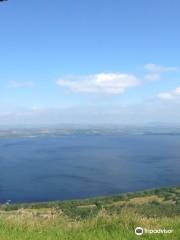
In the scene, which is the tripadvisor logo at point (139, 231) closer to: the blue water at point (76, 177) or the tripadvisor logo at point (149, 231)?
the tripadvisor logo at point (149, 231)

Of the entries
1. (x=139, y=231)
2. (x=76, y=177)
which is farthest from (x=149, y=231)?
(x=76, y=177)

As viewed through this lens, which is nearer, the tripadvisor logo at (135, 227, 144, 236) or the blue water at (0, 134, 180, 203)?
the tripadvisor logo at (135, 227, 144, 236)

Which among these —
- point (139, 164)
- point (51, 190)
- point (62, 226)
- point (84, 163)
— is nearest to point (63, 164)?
point (84, 163)

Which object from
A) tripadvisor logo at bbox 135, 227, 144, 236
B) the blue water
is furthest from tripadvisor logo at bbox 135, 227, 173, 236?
the blue water

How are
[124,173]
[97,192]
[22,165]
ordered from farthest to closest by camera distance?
1. [22,165]
2. [124,173]
3. [97,192]

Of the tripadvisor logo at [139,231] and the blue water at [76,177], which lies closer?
the tripadvisor logo at [139,231]

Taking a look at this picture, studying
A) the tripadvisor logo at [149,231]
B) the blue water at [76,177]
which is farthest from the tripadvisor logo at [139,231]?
the blue water at [76,177]

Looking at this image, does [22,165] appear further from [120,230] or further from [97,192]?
[120,230]

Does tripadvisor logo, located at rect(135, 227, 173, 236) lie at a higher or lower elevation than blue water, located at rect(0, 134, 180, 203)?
higher

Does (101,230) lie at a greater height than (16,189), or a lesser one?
greater

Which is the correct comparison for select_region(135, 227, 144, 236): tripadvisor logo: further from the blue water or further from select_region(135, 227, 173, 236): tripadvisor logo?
the blue water

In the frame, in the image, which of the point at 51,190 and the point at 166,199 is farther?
the point at 51,190
